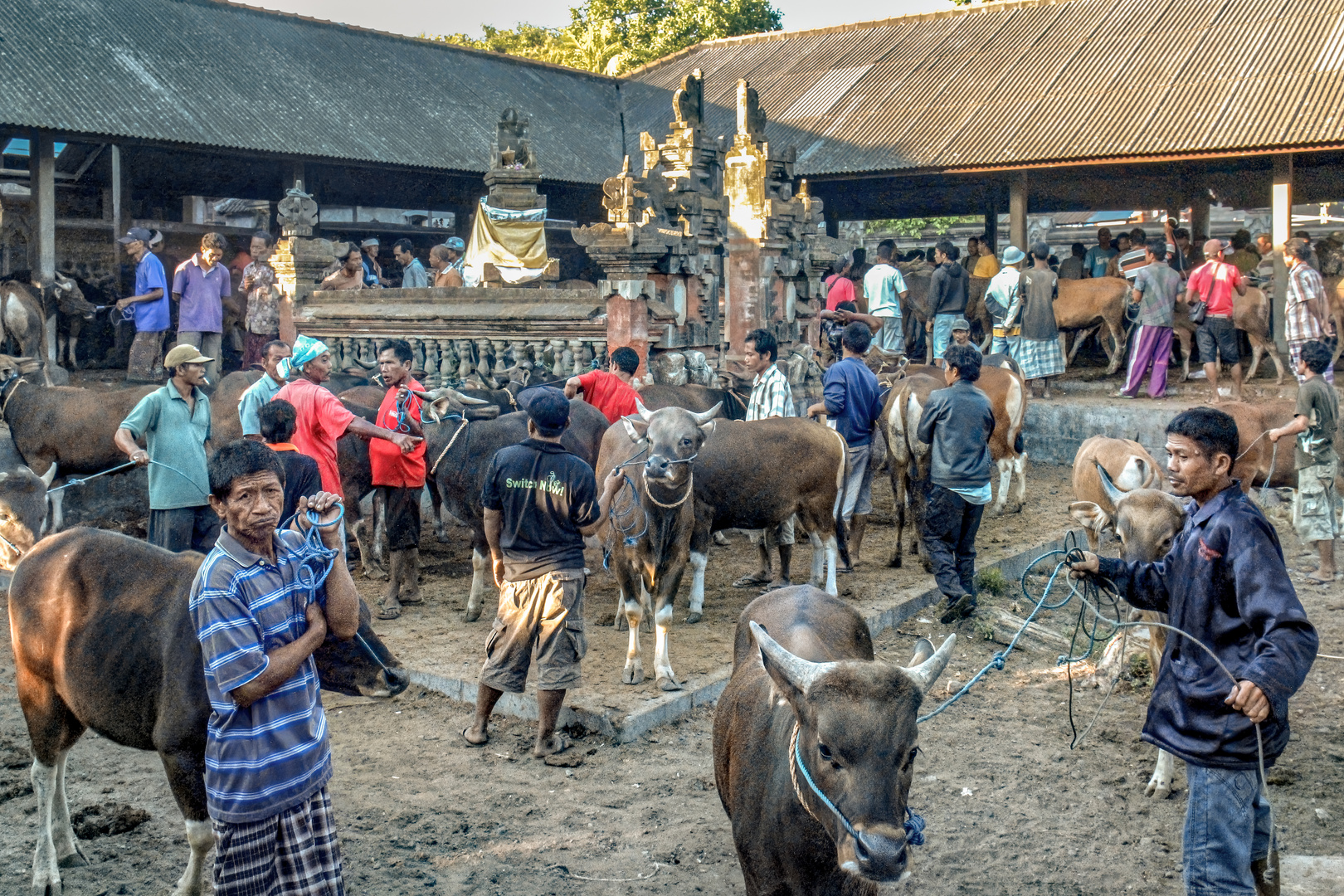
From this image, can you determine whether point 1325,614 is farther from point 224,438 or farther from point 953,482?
point 224,438

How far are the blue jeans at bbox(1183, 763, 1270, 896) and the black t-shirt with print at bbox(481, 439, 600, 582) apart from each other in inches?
139

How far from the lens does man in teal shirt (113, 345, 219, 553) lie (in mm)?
7902

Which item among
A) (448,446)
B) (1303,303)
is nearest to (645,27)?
(1303,303)

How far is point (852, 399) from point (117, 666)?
6.69 metres

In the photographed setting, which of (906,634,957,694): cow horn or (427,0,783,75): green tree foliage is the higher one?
(427,0,783,75): green tree foliage

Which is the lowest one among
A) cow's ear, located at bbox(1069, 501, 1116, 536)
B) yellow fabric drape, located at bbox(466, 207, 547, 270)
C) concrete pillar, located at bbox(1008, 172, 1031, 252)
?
cow's ear, located at bbox(1069, 501, 1116, 536)

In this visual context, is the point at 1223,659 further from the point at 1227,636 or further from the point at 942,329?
the point at 942,329

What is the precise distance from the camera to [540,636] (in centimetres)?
650

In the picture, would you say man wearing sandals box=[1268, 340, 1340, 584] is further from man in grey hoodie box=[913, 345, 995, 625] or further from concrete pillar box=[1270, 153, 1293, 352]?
concrete pillar box=[1270, 153, 1293, 352]

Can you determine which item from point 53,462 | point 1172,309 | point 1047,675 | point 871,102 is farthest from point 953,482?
point 871,102

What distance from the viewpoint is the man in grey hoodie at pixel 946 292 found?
644 inches

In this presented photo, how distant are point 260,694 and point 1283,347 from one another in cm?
1673

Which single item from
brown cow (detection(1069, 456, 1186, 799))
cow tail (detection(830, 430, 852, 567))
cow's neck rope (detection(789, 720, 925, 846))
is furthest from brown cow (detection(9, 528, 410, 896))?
cow tail (detection(830, 430, 852, 567))

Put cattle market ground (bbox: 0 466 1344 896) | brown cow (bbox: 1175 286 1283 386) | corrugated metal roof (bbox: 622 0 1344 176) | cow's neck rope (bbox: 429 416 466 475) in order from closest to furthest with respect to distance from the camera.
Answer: cattle market ground (bbox: 0 466 1344 896) → cow's neck rope (bbox: 429 416 466 475) → brown cow (bbox: 1175 286 1283 386) → corrugated metal roof (bbox: 622 0 1344 176)
